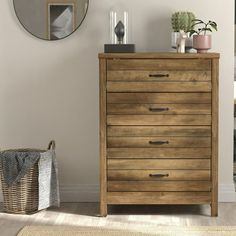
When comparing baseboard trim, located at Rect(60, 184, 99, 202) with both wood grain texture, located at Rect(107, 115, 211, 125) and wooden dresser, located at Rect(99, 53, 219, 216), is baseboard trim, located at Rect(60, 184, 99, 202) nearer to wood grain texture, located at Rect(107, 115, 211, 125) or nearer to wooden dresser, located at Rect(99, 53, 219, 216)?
wooden dresser, located at Rect(99, 53, 219, 216)

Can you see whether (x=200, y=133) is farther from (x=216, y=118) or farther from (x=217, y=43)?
(x=217, y=43)

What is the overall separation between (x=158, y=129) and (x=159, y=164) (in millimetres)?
213

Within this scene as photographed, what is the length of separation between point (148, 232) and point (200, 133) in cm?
73

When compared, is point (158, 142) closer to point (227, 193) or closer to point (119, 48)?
point (119, 48)

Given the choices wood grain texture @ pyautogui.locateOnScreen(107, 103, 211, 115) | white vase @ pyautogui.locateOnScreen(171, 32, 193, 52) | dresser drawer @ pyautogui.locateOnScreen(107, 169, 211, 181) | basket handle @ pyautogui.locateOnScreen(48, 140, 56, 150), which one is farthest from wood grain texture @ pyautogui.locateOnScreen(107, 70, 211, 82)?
basket handle @ pyautogui.locateOnScreen(48, 140, 56, 150)

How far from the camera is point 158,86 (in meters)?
4.43

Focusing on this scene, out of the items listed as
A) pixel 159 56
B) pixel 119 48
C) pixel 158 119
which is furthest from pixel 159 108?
A: pixel 119 48

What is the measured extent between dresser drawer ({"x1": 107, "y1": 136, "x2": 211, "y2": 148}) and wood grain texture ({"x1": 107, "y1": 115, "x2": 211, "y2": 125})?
91mm

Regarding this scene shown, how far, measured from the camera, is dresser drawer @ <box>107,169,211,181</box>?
4480 mm

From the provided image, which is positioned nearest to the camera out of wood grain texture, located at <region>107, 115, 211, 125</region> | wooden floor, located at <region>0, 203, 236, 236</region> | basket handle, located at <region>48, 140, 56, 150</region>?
Result: wooden floor, located at <region>0, 203, 236, 236</region>

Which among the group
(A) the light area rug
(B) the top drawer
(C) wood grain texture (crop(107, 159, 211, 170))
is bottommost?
(A) the light area rug

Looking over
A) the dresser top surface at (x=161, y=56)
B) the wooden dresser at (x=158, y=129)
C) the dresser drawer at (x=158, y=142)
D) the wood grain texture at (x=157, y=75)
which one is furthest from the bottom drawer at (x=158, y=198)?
the dresser top surface at (x=161, y=56)

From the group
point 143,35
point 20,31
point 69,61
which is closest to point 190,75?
point 143,35

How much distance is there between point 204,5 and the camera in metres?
4.85
